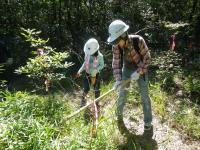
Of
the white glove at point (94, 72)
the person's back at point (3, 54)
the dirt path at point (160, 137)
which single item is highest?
the white glove at point (94, 72)

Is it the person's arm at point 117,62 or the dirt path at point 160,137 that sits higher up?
the person's arm at point 117,62

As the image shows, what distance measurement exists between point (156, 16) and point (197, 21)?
45.1 inches

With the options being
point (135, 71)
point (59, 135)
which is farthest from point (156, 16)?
point (59, 135)

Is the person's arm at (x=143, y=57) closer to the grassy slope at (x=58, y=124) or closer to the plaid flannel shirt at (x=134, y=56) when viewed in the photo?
the plaid flannel shirt at (x=134, y=56)

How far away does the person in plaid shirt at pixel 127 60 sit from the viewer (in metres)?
5.38

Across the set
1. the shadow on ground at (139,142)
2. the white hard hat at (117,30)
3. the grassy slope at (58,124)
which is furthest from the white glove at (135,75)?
the shadow on ground at (139,142)

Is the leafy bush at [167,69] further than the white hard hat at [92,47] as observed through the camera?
Yes

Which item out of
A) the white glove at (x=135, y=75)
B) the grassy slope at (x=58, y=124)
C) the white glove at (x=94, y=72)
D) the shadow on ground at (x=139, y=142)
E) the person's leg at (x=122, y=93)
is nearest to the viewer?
the grassy slope at (x=58, y=124)

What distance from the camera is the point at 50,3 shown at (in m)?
10.4

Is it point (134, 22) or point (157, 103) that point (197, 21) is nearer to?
point (134, 22)

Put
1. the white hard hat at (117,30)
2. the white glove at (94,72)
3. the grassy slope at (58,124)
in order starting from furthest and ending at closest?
the white glove at (94,72), the white hard hat at (117,30), the grassy slope at (58,124)

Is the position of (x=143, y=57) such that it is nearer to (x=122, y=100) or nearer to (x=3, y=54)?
(x=122, y=100)

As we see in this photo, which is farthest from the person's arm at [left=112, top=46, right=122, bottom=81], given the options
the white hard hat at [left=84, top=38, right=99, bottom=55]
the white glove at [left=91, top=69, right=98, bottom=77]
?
the white glove at [left=91, top=69, right=98, bottom=77]

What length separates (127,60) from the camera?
19.4 ft
